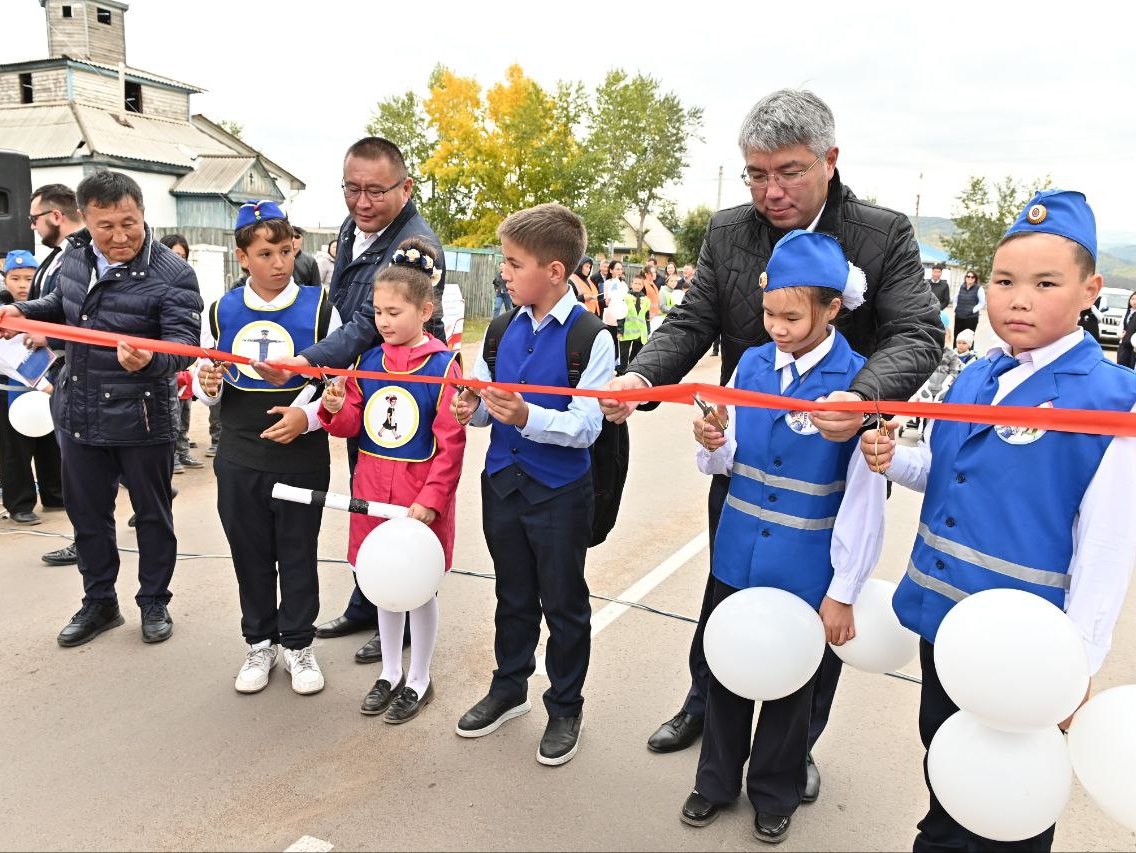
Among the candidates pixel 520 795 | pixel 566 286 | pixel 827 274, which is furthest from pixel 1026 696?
pixel 566 286

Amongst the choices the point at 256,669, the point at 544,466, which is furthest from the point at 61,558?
the point at 544,466

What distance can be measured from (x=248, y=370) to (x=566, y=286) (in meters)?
1.42

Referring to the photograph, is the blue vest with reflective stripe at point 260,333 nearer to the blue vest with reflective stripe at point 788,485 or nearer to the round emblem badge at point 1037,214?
the blue vest with reflective stripe at point 788,485

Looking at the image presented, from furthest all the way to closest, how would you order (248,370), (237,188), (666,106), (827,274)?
(666,106) → (237,188) → (248,370) → (827,274)

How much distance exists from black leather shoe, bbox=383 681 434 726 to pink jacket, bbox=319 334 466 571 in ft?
1.94

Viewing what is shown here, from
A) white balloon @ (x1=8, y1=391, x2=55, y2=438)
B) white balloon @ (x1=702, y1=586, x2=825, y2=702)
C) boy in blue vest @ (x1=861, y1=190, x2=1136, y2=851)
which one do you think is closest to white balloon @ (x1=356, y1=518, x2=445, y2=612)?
white balloon @ (x1=702, y1=586, x2=825, y2=702)

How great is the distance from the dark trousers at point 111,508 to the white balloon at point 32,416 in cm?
170

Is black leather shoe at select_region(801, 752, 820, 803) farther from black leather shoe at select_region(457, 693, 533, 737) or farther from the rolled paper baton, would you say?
the rolled paper baton

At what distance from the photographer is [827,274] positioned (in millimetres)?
2490

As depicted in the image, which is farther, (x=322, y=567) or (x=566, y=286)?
(x=322, y=567)

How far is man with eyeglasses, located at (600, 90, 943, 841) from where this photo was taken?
2.66m

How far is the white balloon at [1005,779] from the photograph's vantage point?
6.51 feet

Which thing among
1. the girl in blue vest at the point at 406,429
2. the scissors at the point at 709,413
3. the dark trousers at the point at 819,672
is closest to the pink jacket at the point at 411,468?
the girl in blue vest at the point at 406,429

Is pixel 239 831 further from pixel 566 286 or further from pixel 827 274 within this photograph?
pixel 827 274
